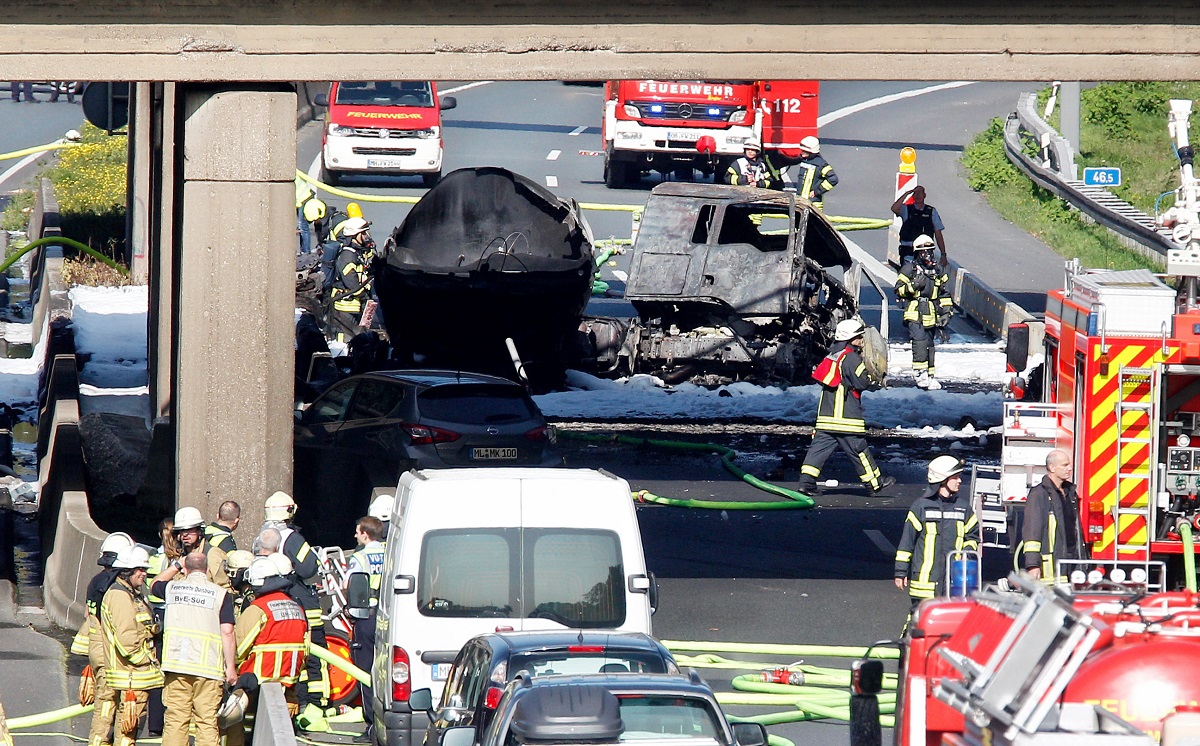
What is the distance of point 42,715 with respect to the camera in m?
10.3

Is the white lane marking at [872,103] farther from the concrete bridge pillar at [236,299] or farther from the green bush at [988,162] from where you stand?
the concrete bridge pillar at [236,299]

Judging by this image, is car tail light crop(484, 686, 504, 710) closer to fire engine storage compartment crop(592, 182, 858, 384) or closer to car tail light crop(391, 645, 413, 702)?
car tail light crop(391, 645, 413, 702)

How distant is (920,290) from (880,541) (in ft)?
21.5

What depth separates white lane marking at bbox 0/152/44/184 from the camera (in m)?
37.7

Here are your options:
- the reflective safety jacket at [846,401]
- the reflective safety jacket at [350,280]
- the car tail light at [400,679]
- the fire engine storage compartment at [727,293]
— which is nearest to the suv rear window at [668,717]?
the car tail light at [400,679]

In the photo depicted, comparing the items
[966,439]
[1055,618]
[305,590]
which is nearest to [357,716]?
[305,590]

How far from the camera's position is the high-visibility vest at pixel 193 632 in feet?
30.3

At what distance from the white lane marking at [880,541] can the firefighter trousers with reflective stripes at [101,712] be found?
7.14 metres

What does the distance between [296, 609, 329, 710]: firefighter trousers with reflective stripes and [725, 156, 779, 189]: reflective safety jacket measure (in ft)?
49.3

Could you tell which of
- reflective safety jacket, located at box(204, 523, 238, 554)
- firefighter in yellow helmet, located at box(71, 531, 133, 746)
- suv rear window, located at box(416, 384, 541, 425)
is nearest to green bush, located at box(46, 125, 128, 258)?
suv rear window, located at box(416, 384, 541, 425)

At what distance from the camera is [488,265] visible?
1905 cm

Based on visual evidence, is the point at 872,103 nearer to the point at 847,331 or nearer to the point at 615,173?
the point at 615,173

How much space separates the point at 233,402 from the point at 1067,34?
21.4 feet

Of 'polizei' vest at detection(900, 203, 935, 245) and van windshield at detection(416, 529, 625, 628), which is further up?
'polizei' vest at detection(900, 203, 935, 245)
